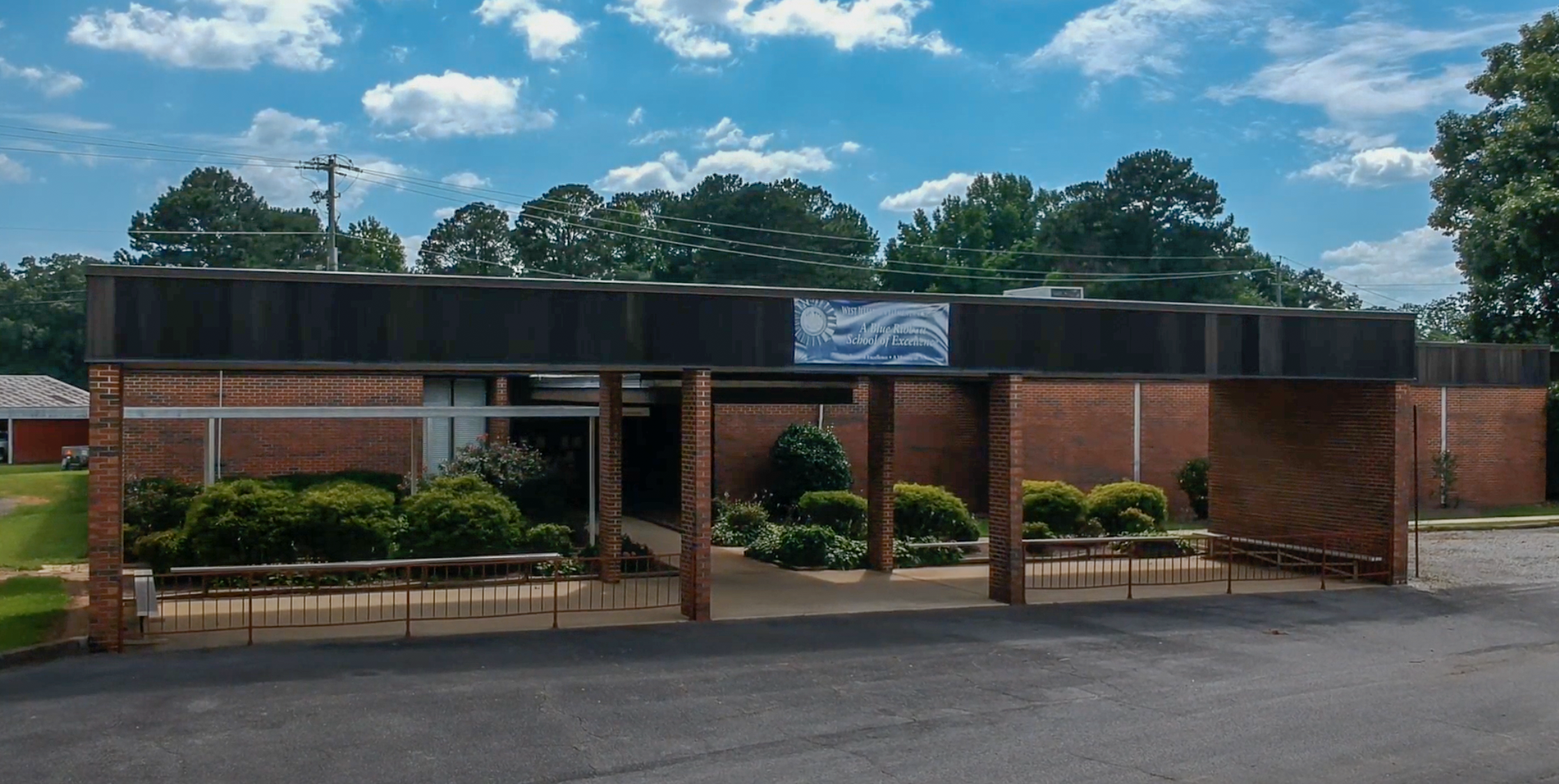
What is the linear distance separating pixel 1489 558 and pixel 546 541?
679 inches

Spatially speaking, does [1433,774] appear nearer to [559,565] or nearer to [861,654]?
[861,654]

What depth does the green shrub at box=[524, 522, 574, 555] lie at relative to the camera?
2050 cm

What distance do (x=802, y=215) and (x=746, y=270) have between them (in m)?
5.14

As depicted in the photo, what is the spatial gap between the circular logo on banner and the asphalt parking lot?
11.5 ft

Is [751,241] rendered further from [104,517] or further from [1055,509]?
[104,517]

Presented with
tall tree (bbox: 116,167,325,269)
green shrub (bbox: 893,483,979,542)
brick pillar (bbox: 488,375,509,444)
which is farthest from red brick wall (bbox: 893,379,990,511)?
tall tree (bbox: 116,167,325,269)

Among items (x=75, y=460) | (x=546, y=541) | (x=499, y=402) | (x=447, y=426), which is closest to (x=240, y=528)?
(x=546, y=541)

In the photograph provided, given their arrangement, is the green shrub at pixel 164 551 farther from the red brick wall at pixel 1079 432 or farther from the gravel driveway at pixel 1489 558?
the red brick wall at pixel 1079 432

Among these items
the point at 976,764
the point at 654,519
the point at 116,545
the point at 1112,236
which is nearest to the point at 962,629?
the point at 976,764

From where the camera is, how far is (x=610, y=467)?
2012 centimetres

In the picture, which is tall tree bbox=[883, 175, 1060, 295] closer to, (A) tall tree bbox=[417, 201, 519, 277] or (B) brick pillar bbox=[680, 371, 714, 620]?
(A) tall tree bbox=[417, 201, 519, 277]

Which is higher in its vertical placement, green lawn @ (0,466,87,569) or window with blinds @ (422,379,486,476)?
window with blinds @ (422,379,486,476)

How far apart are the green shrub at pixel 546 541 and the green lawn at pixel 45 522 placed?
7.44 metres

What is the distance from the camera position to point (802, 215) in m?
78.1
